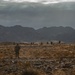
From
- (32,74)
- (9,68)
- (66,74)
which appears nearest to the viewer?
(32,74)

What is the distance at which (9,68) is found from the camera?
27359mm

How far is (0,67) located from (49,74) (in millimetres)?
5828

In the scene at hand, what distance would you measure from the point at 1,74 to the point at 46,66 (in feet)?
18.3

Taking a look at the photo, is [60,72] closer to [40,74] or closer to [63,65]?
[40,74]

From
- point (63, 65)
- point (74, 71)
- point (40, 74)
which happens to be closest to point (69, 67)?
point (63, 65)

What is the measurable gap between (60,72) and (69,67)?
4272mm

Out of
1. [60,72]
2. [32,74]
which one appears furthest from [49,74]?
[32,74]

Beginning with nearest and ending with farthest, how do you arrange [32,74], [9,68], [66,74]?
[32,74] < [66,74] < [9,68]

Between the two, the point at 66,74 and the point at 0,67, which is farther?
the point at 0,67

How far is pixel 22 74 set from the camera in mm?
22984

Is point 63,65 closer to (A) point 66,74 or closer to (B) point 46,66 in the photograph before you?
(B) point 46,66

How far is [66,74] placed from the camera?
78.7ft

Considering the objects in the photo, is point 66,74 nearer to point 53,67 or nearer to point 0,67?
point 53,67

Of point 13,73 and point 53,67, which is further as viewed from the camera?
point 53,67
